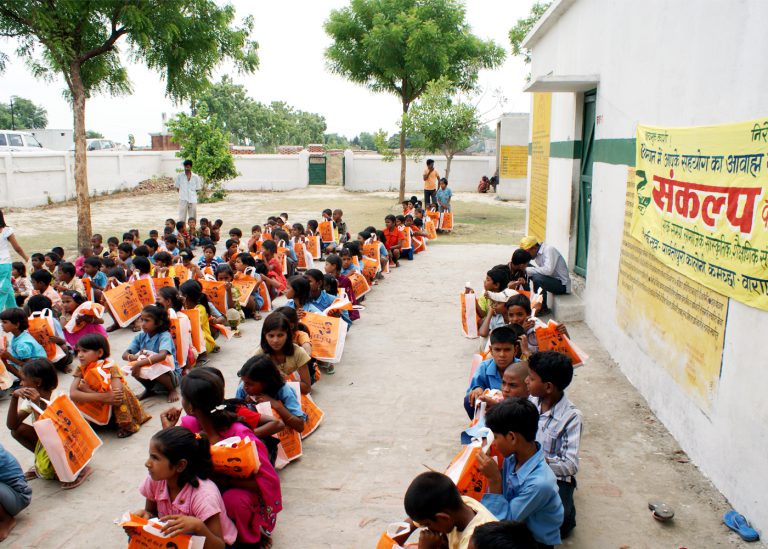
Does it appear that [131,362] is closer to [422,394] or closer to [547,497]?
[422,394]

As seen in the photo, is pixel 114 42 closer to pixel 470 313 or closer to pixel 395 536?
pixel 470 313

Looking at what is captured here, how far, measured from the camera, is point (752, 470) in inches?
142

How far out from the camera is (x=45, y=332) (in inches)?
243

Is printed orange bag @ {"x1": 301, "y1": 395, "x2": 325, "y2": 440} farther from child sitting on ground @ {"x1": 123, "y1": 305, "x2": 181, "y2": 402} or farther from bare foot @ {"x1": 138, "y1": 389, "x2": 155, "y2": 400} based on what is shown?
bare foot @ {"x1": 138, "y1": 389, "x2": 155, "y2": 400}

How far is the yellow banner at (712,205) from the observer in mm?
Result: 3686

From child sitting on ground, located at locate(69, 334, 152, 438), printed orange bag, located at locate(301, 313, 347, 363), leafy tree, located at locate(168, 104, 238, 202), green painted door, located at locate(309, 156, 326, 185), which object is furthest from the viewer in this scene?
green painted door, located at locate(309, 156, 326, 185)

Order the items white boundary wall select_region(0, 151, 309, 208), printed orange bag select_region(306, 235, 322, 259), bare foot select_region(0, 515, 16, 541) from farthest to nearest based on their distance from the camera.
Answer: white boundary wall select_region(0, 151, 309, 208) → printed orange bag select_region(306, 235, 322, 259) → bare foot select_region(0, 515, 16, 541)

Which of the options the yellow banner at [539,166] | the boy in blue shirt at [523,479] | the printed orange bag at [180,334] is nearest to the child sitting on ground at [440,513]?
the boy in blue shirt at [523,479]

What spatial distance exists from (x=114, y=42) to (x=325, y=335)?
9575mm

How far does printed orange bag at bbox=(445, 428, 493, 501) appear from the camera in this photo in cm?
313

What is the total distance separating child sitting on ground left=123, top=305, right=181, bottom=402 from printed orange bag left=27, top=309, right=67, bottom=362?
1.08 meters

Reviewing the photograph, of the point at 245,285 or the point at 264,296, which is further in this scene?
the point at 264,296

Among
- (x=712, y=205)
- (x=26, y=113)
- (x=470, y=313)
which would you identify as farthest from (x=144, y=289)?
(x=26, y=113)

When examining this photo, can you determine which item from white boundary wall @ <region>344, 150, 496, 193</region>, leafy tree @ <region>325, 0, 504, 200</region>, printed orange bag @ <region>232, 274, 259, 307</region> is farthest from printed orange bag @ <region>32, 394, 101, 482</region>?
white boundary wall @ <region>344, 150, 496, 193</region>
